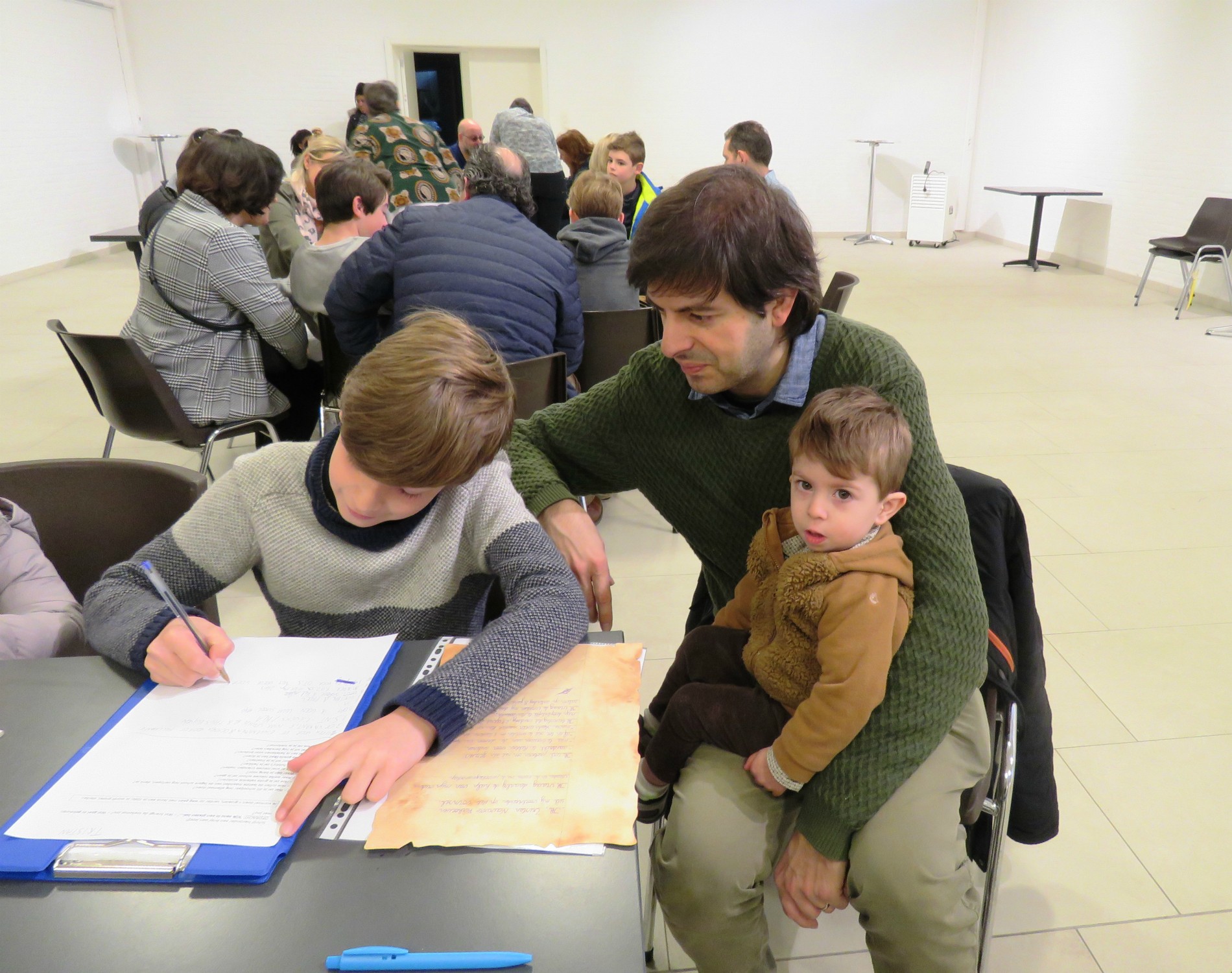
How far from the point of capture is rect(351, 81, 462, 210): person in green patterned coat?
4.71 meters

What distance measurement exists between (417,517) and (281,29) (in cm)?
1067

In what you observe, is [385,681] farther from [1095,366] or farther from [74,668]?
[1095,366]

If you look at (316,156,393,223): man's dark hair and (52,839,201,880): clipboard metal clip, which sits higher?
(316,156,393,223): man's dark hair

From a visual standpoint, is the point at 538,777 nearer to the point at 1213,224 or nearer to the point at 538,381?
the point at 538,381

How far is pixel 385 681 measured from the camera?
3.34 ft

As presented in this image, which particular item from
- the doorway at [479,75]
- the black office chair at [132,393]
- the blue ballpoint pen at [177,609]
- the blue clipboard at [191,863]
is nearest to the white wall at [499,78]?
the doorway at [479,75]

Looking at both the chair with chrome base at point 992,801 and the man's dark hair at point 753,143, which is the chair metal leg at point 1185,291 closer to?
the man's dark hair at point 753,143

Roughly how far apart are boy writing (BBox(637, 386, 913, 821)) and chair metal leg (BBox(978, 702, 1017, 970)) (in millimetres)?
275

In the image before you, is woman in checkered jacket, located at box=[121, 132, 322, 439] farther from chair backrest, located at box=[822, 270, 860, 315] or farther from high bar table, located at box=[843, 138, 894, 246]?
high bar table, located at box=[843, 138, 894, 246]

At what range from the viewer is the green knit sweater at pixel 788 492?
1.12 metres

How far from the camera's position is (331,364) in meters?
3.05

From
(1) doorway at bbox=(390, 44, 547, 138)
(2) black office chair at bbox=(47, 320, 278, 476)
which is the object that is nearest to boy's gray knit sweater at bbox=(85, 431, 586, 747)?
(2) black office chair at bbox=(47, 320, 278, 476)

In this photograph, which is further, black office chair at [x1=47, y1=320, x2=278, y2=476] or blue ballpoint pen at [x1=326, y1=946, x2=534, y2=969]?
black office chair at [x1=47, y1=320, x2=278, y2=476]

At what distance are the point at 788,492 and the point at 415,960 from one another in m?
0.85
